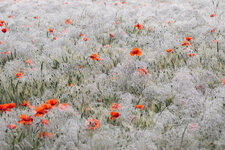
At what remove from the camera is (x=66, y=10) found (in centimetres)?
667

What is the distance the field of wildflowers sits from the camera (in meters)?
1.83

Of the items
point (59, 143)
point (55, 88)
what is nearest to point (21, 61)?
point (55, 88)

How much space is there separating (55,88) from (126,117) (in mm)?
966

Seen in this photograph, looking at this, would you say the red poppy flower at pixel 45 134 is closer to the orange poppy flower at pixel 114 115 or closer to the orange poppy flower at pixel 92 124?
the orange poppy flower at pixel 92 124

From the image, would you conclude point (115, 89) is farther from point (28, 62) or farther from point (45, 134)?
point (28, 62)

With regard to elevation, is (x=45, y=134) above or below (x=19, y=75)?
below

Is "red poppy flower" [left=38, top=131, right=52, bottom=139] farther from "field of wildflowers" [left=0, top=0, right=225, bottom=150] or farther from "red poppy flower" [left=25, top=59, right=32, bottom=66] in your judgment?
"red poppy flower" [left=25, top=59, right=32, bottom=66]

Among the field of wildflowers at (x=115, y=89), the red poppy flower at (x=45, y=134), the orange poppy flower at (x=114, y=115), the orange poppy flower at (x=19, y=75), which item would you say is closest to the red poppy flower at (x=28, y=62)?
the field of wildflowers at (x=115, y=89)

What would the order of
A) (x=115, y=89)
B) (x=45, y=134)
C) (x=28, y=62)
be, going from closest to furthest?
(x=45, y=134), (x=115, y=89), (x=28, y=62)

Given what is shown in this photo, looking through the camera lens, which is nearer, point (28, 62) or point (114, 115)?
point (114, 115)

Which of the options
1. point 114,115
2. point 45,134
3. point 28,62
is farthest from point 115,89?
point 28,62

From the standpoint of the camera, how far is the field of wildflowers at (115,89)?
183cm

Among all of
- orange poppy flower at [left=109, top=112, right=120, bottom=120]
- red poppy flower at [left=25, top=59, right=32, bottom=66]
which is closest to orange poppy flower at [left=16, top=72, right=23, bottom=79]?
red poppy flower at [left=25, top=59, right=32, bottom=66]

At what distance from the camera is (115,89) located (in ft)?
8.65
